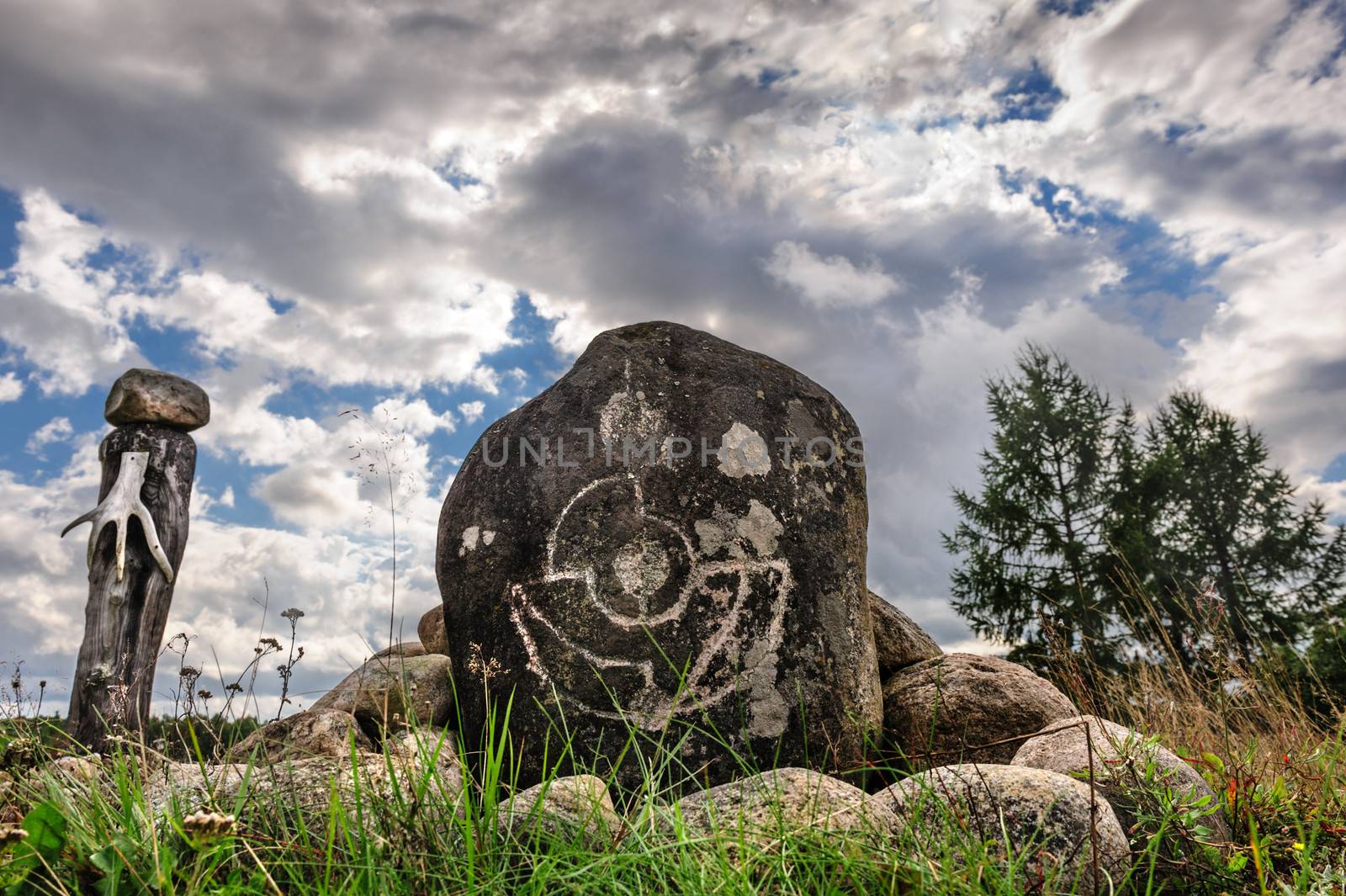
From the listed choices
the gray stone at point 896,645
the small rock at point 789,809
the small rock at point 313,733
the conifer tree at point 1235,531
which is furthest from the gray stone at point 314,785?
the conifer tree at point 1235,531

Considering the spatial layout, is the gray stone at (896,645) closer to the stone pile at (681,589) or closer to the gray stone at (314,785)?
the stone pile at (681,589)

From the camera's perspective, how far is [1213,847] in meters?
3.16

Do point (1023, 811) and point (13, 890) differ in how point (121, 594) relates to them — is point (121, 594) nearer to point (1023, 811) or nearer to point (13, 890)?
point (13, 890)

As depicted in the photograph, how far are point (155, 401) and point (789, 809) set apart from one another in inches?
289

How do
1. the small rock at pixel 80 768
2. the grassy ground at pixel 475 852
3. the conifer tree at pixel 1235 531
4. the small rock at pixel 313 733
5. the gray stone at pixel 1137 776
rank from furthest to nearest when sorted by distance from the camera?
the conifer tree at pixel 1235 531 → the small rock at pixel 313 733 → the gray stone at pixel 1137 776 → the small rock at pixel 80 768 → the grassy ground at pixel 475 852

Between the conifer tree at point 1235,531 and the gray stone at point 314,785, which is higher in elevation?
the conifer tree at point 1235,531

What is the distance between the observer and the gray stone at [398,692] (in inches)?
234

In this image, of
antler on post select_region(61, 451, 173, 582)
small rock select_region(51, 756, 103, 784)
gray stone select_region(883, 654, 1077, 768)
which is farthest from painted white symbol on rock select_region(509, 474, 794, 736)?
antler on post select_region(61, 451, 173, 582)

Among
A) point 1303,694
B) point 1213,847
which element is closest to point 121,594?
point 1213,847

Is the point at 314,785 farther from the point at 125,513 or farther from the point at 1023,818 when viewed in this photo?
the point at 125,513

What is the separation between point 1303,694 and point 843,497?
1011cm

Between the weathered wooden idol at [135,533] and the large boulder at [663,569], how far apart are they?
4.31 metres

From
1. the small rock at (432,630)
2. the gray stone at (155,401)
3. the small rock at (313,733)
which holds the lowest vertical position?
the small rock at (313,733)

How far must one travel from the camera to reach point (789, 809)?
2.90 m
